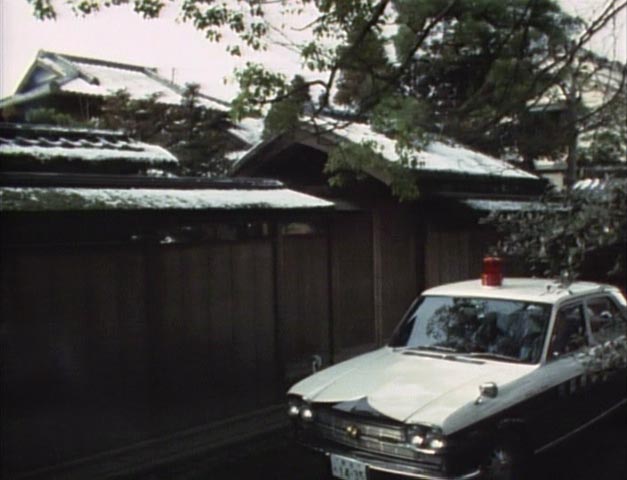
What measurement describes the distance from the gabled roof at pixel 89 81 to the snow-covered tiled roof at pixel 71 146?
7182 mm

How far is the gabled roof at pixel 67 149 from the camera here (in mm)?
7621

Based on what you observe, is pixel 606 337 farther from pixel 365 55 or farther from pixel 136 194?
pixel 365 55

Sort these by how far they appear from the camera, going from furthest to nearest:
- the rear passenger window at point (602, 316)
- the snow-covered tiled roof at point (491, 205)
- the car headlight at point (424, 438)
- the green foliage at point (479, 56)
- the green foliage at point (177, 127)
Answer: the green foliage at point (177, 127) → the green foliage at point (479, 56) → the snow-covered tiled roof at point (491, 205) → the rear passenger window at point (602, 316) → the car headlight at point (424, 438)

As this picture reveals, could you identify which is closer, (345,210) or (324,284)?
(324,284)

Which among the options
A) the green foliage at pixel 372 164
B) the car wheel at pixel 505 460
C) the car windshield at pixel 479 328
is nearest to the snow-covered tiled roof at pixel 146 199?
the green foliage at pixel 372 164

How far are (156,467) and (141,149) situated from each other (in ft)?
14.7

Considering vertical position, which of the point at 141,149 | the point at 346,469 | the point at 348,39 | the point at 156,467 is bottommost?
the point at 156,467

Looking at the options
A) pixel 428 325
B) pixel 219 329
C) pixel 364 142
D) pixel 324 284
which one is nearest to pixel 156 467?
pixel 219 329

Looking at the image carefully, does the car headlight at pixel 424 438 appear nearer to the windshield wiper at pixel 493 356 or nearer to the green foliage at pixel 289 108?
the windshield wiper at pixel 493 356

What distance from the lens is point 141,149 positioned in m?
9.12

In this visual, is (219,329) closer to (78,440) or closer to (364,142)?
(78,440)

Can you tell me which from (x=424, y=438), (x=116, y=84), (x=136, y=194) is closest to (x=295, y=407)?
(x=424, y=438)

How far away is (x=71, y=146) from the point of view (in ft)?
27.7

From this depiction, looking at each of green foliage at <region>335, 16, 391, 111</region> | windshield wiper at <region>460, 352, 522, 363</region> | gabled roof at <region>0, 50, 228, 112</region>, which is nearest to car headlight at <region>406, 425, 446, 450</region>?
windshield wiper at <region>460, 352, 522, 363</region>
